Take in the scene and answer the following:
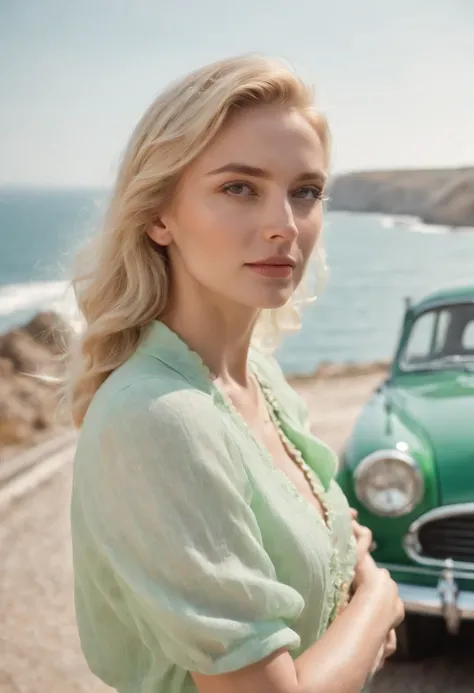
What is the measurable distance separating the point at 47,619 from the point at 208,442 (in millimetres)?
2906

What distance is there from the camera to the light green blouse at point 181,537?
0.87m

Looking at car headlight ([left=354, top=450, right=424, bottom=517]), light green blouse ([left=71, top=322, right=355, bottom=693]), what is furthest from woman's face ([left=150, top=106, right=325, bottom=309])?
car headlight ([left=354, top=450, right=424, bottom=517])

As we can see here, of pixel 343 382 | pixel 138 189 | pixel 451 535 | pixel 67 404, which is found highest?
pixel 138 189

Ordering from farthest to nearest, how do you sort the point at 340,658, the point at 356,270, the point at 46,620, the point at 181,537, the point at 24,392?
the point at 356,270 < the point at 24,392 < the point at 46,620 < the point at 340,658 < the point at 181,537

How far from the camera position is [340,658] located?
1033 mm

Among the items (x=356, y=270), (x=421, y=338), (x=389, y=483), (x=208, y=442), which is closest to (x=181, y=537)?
(x=208, y=442)

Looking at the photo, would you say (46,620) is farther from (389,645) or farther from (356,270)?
(356,270)

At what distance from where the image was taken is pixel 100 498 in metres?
0.92

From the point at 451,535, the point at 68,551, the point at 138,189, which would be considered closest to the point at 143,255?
the point at 138,189

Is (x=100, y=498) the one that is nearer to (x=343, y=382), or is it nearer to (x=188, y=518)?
(x=188, y=518)

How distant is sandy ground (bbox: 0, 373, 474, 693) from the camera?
2.85m

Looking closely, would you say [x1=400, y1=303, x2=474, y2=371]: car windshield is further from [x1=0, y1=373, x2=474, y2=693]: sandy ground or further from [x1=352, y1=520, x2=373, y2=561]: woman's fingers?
[x1=352, y1=520, x2=373, y2=561]: woman's fingers

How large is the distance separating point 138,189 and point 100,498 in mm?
488

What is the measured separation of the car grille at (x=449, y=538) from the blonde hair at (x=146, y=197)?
1.85 m
